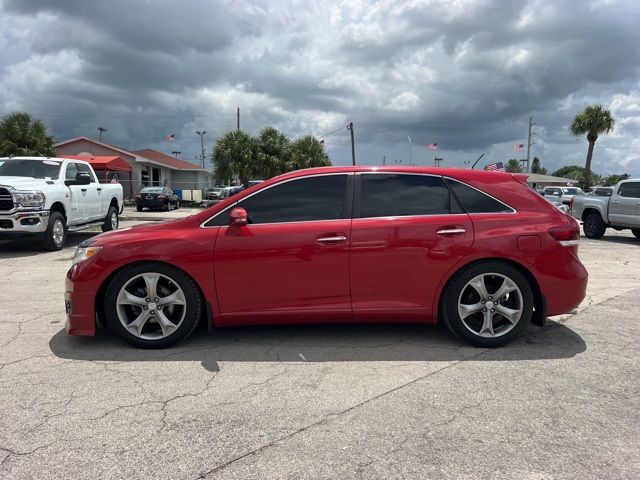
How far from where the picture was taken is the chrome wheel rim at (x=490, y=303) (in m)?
4.16

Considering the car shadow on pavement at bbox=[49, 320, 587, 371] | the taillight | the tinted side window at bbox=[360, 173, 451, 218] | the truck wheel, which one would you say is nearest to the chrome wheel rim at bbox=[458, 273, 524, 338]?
the car shadow on pavement at bbox=[49, 320, 587, 371]

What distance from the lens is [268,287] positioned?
4.07m

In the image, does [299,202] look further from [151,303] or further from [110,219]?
[110,219]

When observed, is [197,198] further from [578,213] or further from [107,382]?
[107,382]

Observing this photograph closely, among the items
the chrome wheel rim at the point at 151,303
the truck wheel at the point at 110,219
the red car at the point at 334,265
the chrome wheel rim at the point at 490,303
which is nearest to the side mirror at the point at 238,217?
the red car at the point at 334,265

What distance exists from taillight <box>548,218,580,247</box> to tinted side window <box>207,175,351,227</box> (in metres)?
1.81

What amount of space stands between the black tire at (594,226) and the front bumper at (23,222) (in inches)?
572

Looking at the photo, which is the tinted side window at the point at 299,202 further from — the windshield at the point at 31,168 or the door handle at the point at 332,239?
the windshield at the point at 31,168

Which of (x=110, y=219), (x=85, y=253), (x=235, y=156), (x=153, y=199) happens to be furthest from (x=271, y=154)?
(x=85, y=253)

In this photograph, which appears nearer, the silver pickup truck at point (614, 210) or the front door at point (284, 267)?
the front door at point (284, 267)

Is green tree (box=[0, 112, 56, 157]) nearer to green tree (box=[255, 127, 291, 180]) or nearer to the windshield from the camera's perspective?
green tree (box=[255, 127, 291, 180])

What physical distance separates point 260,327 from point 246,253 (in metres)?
1.06

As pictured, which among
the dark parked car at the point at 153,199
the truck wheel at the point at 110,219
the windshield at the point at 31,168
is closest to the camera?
the windshield at the point at 31,168

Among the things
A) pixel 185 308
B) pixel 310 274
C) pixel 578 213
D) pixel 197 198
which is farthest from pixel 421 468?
pixel 197 198
